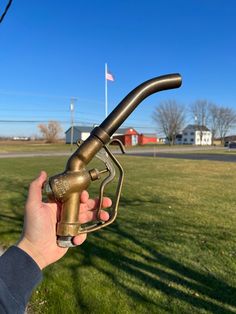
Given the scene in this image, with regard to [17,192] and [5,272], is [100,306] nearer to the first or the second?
[5,272]

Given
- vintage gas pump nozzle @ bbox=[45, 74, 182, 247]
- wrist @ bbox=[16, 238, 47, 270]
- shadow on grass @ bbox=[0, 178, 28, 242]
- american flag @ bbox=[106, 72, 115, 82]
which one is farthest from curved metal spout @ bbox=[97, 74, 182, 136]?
american flag @ bbox=[106, 72, 115, 82]

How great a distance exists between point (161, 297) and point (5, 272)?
3.06 metres

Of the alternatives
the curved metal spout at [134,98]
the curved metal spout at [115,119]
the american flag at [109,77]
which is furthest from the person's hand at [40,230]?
the american flag at [109,77]

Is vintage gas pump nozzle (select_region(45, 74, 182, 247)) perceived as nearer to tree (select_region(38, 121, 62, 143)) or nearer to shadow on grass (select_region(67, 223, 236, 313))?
shadow on grass (select_region(67, 223, 236, 313))

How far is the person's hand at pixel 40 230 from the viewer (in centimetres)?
118

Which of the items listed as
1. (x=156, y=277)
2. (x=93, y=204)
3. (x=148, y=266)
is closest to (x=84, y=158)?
(x=93, y=204)

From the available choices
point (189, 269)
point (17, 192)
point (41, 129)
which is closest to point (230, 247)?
point (189, 269)

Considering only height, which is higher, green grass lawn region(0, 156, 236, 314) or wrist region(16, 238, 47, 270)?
wrist region(16, 238, 47, 270)

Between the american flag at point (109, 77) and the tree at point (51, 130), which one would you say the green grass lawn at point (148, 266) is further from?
the tree at point (51, 130)

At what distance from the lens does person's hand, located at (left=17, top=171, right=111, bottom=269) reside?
3.87 ft

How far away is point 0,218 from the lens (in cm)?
740

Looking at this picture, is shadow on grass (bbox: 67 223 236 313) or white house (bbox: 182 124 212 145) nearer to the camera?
shadow on grass (bbox: 67 223 236 313)

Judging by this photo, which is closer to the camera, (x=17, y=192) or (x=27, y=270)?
(x=27, y=270)

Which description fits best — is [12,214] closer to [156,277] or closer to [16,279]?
[156,277]
